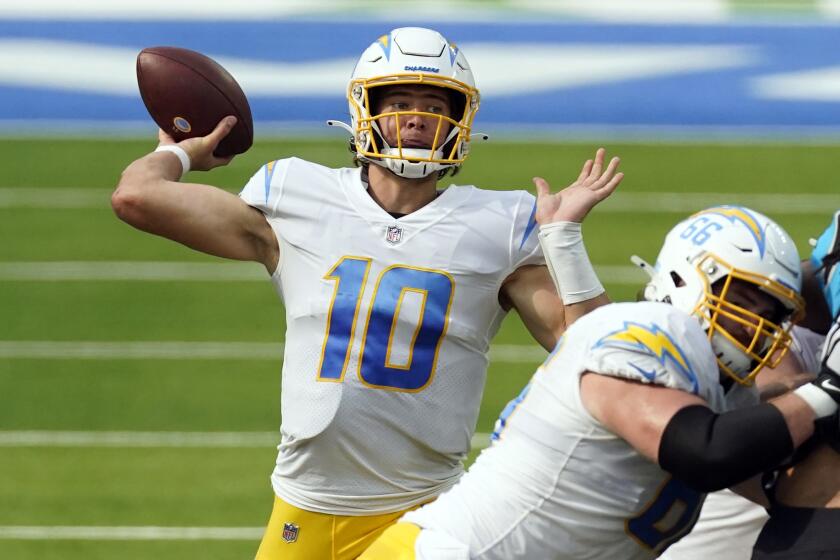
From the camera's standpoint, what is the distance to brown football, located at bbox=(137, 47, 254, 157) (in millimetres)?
4277

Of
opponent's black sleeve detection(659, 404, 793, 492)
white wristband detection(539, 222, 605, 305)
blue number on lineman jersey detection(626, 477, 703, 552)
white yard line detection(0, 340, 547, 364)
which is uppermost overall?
white wristband detection(539, 222, 605, 305)

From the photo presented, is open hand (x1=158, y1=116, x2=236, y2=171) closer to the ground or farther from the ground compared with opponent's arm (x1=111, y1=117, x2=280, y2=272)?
farther from the ground

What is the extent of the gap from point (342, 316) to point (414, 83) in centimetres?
65

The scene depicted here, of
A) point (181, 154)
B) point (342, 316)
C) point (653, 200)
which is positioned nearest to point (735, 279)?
point (342, 316)

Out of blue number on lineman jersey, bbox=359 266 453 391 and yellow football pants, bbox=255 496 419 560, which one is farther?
yellow football pants, bbox=255 496 419 560

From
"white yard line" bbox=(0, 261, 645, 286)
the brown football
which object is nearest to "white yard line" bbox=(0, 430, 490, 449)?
"white yard line" bbox=(0, 261, 645, 286)

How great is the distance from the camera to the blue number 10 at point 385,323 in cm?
375

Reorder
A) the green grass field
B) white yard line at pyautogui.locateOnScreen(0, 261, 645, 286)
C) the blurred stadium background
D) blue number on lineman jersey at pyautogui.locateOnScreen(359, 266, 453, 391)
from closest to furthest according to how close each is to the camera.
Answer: blue number on lineman jersey at pyautogui.locateOnScreen(359, 266, 453, 391) → the green grass field → the blurred stadium background → white yard line at pyautogui.locateOnScreen(0, 261, 645, 286)

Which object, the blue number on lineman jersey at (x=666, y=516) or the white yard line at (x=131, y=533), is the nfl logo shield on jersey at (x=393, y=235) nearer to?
the blue number on lineman jersey at (x=666, y=516)

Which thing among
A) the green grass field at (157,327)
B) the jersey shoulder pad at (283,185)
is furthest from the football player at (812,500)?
the green grass field at (157,327)

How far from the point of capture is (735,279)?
3031mm

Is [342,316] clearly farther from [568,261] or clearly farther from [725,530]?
[725,530]

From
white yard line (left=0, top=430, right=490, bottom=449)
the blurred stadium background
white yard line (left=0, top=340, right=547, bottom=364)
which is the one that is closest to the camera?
white yard line (left=0, top=430, right=490, bottom=449)

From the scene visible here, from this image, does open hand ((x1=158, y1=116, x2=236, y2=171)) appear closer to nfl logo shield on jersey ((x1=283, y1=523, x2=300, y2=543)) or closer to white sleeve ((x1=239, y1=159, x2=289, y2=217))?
white sleeve ((x1=239, y1=159, x2=289, y2=217))
